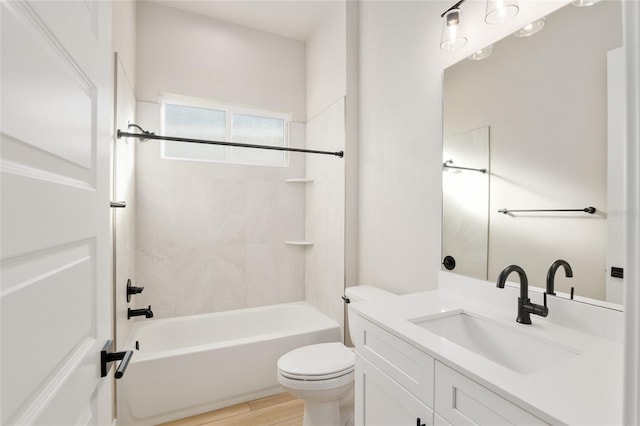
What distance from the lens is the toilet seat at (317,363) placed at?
1.64 m

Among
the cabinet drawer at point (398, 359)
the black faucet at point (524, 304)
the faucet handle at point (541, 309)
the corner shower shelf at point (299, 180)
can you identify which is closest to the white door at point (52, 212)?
the cabinet drawer at point (398, 359)

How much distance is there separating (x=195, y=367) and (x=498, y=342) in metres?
1.81

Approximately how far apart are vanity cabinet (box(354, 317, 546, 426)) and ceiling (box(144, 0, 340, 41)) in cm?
260

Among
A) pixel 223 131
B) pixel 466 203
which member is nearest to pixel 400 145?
pixel 466 203

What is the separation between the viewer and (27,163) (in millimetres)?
436

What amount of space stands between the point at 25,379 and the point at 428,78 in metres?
1.97

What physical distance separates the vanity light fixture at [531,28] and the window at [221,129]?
2.22m

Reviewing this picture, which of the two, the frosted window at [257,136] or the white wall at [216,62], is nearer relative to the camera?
the white wall at [216,62]

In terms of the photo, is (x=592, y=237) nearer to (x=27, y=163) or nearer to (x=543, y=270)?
(x=543, y=270)

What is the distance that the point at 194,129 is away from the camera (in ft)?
9.35

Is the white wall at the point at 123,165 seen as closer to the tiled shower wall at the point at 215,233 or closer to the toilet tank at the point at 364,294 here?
the tiled shower wall at the point at 215,233

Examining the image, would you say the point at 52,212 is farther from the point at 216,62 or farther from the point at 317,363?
the point at 216,62

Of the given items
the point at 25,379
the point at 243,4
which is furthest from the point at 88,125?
the point at 243,4

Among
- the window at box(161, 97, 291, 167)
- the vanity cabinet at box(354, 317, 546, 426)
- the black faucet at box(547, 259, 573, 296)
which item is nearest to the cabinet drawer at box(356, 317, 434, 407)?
the vanity cabinet at box(354, 317, 546, 426)
